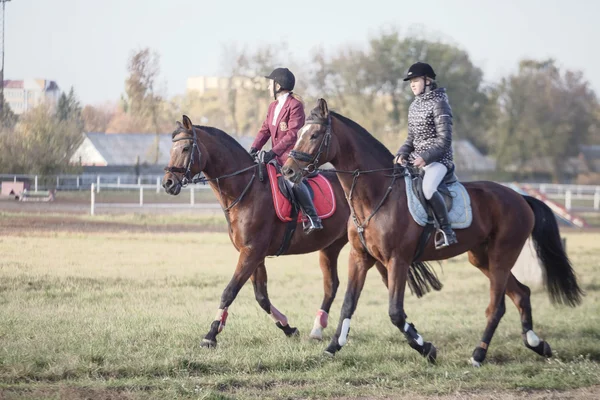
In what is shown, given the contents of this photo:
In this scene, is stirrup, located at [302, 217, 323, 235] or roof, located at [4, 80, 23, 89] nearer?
stirrup, located at [302, 217, 323, 235]

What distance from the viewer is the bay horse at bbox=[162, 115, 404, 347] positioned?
7.86 meters

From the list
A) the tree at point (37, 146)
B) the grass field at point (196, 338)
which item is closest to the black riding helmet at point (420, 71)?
the grass field at point (196, 338)

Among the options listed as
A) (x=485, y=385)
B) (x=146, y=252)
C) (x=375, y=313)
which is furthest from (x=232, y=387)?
(x=375, y=313)

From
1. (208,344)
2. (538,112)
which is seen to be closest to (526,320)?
(208,344)

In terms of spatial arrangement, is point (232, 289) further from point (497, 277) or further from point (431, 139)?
point (497, 277)

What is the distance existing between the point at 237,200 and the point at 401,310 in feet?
6.76

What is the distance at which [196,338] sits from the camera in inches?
320

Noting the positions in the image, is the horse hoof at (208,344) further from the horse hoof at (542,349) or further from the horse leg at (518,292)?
the horse hoof at (542,349)

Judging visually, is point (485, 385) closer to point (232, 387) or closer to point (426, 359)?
point (426, 359)

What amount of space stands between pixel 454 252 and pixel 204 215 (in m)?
6.86

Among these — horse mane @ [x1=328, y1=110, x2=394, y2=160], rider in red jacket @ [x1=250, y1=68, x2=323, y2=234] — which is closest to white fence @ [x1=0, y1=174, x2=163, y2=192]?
rider in red jacket @ [x1=250, y1=68, x2=323, y2=234]

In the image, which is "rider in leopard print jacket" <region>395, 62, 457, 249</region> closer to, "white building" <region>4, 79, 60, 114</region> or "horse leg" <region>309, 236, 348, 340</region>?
"horse leg" <region>309, 236, 348, 340</region>

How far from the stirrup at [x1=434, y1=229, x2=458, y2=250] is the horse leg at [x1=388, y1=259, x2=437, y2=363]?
48 cm

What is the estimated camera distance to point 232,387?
6.38 metres
